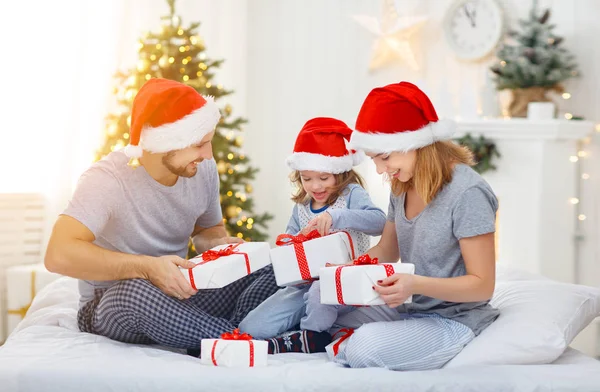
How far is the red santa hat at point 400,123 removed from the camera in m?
2.16

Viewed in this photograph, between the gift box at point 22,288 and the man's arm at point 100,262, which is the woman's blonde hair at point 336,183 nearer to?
the man's arm at point 100,262

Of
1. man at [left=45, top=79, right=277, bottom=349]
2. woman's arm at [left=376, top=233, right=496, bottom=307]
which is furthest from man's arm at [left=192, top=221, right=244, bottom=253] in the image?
woman's arm at [left=376, top=233, right=496, bottom=307]

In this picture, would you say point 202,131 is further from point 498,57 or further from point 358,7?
point 358,7

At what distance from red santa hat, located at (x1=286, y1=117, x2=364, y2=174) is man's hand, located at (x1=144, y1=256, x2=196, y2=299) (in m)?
0.68

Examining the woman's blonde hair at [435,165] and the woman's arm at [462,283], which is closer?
the woman's arm at [462,283]

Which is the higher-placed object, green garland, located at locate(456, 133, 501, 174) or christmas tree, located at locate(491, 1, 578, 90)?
christmas tree, located at locate(491, 1, 578, 90)

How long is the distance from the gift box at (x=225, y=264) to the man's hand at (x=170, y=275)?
17 mm

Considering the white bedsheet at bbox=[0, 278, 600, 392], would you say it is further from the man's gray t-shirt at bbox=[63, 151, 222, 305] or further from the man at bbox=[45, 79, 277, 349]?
the man's gray t-shirt at bbox=[63, 151, 222, 305]

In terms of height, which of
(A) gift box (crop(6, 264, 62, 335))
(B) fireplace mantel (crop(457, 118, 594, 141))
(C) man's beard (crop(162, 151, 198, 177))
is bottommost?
(A) gift box (crop(6, 264, 62, 335))

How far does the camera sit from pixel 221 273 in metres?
2.21

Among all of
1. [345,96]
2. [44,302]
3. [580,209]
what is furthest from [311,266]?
[345,96]

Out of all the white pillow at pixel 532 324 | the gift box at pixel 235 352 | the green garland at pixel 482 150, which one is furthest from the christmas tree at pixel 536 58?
the gift box at pixel 235 352

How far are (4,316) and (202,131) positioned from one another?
91.5 inches

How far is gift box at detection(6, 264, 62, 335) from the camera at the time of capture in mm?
3969
